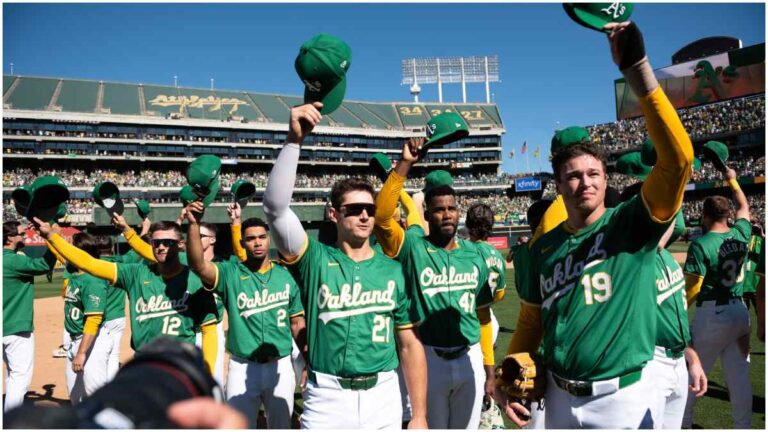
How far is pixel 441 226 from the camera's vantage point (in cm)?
485

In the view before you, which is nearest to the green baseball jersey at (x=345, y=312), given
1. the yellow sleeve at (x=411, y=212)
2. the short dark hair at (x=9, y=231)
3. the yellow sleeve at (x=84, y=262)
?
the yellow sleeve at (x=411, y=212)

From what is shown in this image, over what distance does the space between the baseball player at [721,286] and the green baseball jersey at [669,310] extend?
125 cm

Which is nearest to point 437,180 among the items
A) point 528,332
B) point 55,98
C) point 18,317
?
point 528,332

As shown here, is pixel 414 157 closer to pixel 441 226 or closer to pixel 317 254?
pixel 317 254

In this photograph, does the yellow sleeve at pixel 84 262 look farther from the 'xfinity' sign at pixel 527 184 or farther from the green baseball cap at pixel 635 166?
the 'xfinity' sign at pixel 527 184

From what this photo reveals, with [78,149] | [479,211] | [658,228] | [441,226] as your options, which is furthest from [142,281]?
[78,149]

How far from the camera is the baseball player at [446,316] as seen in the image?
4.61 meters

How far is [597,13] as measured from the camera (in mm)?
2119

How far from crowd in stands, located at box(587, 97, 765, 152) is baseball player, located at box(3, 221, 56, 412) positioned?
4693cm

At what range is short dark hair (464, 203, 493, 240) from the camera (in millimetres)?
5995

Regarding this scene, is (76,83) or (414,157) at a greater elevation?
(76,83)

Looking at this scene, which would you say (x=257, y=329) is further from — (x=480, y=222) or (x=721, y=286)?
(x=721, y=286)

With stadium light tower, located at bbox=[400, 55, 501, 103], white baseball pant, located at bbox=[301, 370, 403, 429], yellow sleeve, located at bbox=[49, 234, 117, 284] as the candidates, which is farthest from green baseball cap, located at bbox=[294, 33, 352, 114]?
stadium light tower, located at bbox=[400, 55, 501, 103]

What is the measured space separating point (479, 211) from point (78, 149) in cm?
5808
